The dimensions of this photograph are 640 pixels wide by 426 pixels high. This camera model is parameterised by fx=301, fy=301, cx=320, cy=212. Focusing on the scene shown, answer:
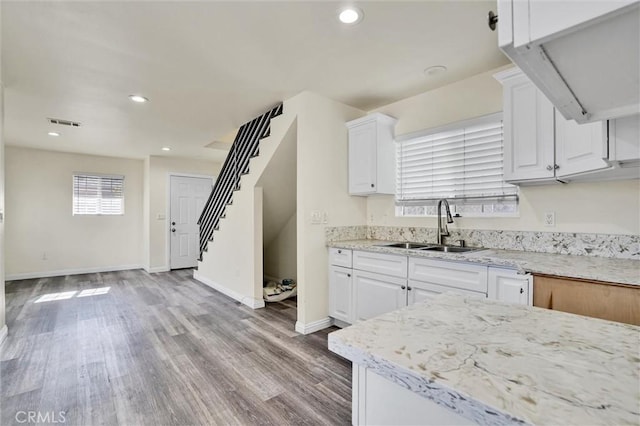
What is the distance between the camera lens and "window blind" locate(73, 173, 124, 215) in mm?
5875

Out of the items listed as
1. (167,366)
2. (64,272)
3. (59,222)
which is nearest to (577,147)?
(167,366)

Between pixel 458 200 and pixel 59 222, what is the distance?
270 inches

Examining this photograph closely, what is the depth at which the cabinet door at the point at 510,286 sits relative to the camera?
184cm

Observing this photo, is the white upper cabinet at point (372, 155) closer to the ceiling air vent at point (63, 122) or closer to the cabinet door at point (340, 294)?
the cabinet door at point (340, 294)

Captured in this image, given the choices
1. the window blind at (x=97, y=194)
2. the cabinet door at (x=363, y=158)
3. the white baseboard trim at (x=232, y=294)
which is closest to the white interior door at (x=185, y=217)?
the window blind at (x=97, y=194)

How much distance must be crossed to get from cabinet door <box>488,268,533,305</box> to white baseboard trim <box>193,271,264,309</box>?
2760mm

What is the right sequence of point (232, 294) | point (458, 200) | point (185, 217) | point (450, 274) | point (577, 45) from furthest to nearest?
point (185, 217) → point (232, 294) → point (458, 200) → point (450, 274) → point (577, 45)

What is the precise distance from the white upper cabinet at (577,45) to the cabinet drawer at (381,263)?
6.51ft

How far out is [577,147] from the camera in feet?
6.06

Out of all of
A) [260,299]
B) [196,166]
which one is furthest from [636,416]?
[196,166]

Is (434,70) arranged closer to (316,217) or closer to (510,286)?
(316,217)

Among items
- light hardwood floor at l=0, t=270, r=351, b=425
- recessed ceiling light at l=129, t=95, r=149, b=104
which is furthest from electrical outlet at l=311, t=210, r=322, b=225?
recessed ceiling light at l=129, t=95, r=149, b=104

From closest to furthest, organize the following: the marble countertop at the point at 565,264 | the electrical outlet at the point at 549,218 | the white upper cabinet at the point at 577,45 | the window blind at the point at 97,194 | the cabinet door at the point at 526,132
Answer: the white upper cabinet at the point at 577,45
the marble countertop at the point at 565,264
the cabinet door at the point at 526,132
the electrical outlet at the point at 549,218
the window blind at the point at 97,194

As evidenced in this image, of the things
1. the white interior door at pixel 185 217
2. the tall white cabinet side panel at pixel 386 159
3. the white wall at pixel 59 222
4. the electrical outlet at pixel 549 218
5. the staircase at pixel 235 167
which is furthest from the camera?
the white interior door at pixel 185 217
